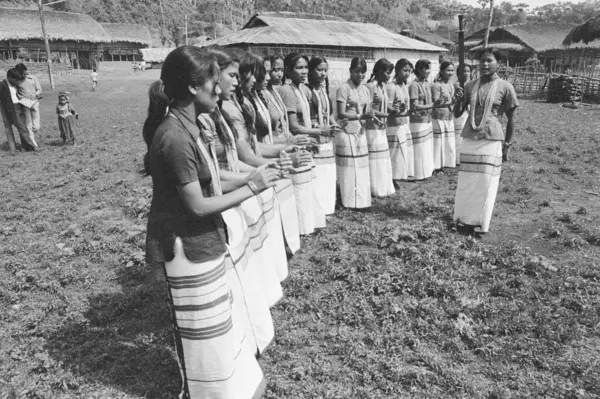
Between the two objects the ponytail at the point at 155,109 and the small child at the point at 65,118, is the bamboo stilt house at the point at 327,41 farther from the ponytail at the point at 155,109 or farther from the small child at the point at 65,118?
the ponytail at the point at 155,109

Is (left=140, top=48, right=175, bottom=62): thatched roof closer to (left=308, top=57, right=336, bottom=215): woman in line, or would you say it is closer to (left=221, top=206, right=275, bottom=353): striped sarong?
(left=308, top=57, right=336, bottom=215): woman in line

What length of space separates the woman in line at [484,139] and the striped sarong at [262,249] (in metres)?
2.71

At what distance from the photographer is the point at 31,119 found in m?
11.5

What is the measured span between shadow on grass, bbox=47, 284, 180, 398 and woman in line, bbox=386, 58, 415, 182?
4.60m

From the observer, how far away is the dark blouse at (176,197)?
2.32 meters

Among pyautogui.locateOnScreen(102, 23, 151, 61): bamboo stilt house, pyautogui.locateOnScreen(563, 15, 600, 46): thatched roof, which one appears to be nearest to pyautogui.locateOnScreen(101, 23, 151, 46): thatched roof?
pyautogui.locateOnScreen(102, 23, 151, 61): bamboo stilt house

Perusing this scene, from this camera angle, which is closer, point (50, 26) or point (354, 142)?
point (354, 142)

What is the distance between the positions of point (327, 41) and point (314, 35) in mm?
1174

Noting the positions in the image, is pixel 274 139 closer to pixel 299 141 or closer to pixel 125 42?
pixel 299 141

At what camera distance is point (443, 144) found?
8.72 meters

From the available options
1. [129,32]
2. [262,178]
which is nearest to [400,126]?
[262,178]

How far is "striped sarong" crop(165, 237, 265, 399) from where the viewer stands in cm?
254

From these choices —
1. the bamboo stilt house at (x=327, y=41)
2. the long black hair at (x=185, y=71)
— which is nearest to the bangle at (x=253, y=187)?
the long black hair at (x=185, y=71)

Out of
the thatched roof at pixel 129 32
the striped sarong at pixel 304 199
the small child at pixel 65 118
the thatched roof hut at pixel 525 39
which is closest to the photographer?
the striped sarong at pixel 304 199
